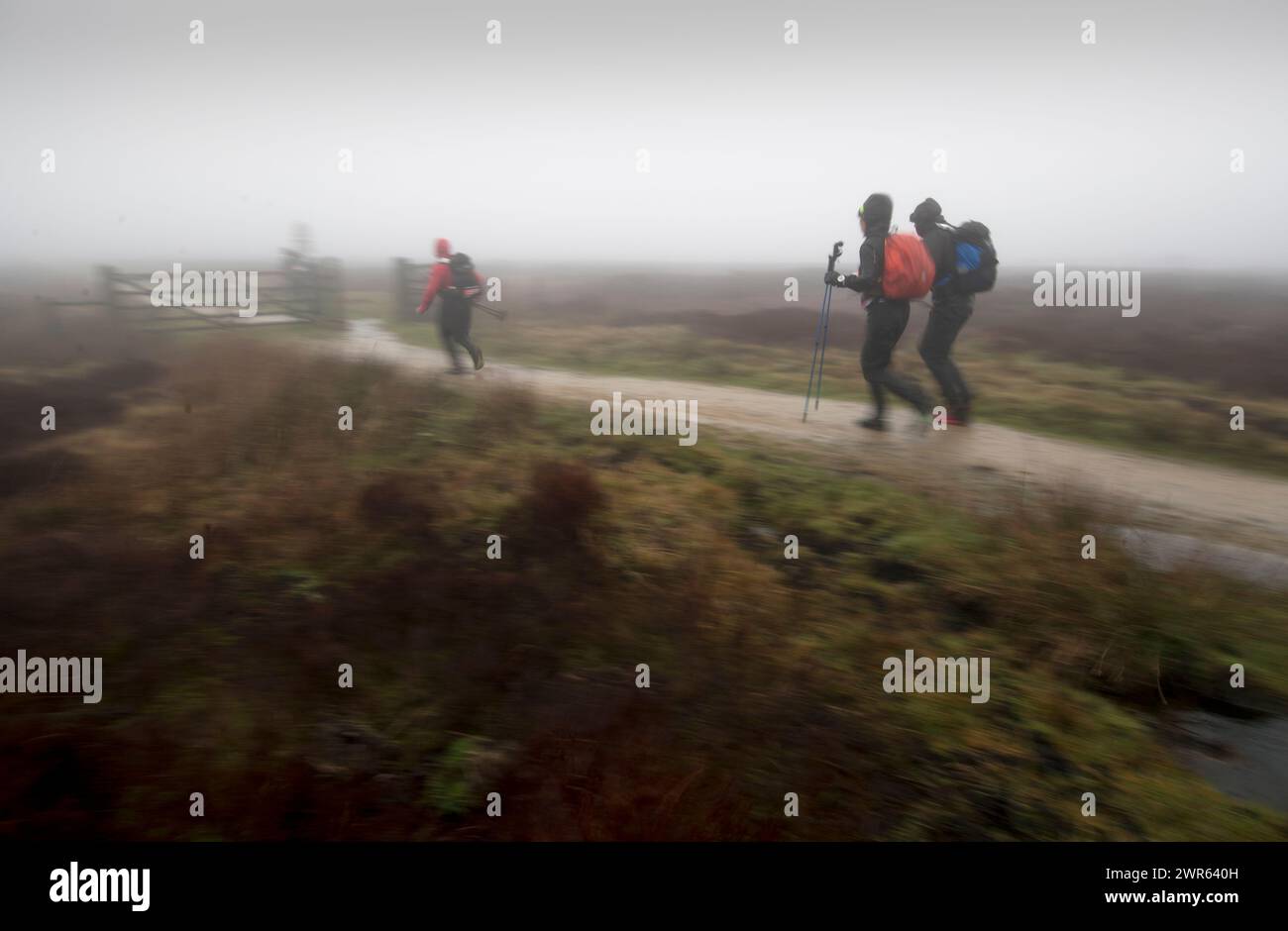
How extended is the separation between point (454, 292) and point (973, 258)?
7582 mm

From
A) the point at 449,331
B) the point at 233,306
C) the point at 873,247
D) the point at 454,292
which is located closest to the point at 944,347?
the point at 873,247

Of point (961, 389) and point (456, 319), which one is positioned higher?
point (456, 319)

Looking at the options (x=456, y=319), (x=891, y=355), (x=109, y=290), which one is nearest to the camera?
(x=891, y=355)

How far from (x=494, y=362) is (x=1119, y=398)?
11393 mm

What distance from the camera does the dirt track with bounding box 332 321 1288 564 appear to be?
6.68 meters

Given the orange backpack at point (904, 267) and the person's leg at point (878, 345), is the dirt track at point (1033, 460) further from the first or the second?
the orange backpack at point (904, 267)

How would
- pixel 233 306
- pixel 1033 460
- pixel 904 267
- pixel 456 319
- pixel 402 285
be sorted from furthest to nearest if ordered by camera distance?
pixel 402 285
pixel 233 306
pixel 456 319
pixel 1033 460
pixel 904 267

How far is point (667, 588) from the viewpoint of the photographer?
555 centimetres

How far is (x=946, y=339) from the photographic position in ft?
27.9

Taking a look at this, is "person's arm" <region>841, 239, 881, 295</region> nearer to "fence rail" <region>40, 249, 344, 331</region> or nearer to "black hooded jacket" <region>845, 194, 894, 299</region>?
"black hooded jacket" <region>845, 194, 894, 299</region>

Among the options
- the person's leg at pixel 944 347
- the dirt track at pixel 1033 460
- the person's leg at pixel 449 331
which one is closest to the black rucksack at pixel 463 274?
the person's leg at pixel 449 331

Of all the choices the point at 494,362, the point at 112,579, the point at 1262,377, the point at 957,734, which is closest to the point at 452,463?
the point at 112,579

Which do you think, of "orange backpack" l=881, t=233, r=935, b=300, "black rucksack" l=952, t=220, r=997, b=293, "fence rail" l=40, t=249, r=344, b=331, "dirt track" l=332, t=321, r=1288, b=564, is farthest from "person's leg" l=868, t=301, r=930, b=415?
"fence rail" l=40, t=249, r=344, b=331

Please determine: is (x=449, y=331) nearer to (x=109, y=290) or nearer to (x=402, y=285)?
(x=109, y=290)
